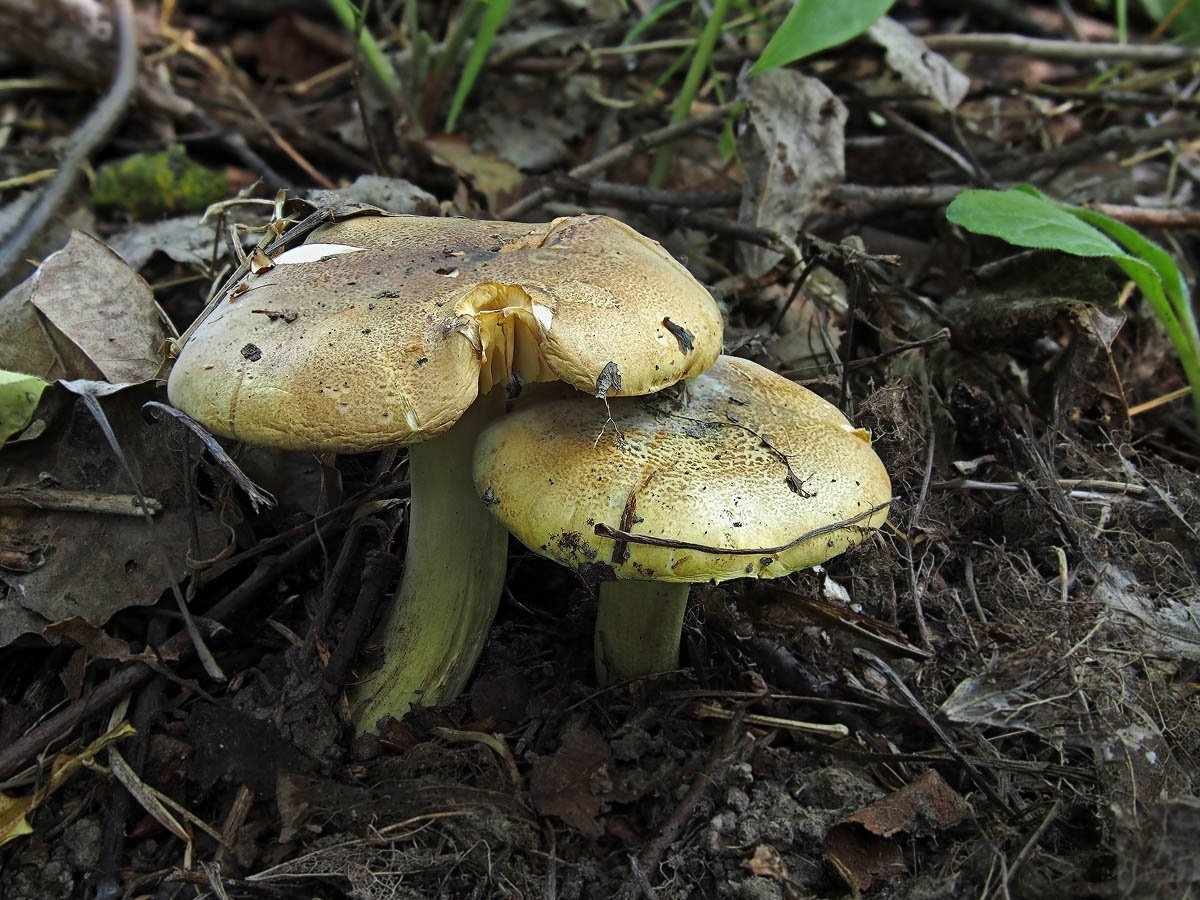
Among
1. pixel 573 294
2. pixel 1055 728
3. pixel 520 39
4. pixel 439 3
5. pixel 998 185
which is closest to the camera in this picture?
pixel 573 294

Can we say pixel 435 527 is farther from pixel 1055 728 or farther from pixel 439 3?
pixel 439 3

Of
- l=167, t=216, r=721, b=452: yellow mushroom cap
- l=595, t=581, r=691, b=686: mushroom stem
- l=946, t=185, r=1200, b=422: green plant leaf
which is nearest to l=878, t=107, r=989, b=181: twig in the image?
l=946, t=185, r=1200, b=422: green plant leaf

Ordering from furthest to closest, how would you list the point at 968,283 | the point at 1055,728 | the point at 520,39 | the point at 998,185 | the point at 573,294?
the point at 520,39 → the point at 998,185 → the point at 968,283 → the point at 1055,728 → the point at 573,294

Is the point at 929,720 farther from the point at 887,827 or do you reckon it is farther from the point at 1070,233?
the point at 1070,233

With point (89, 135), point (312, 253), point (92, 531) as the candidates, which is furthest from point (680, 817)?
point (89, 135)

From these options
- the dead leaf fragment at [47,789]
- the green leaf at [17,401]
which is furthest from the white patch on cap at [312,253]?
the dead leaf fragment at [47,789]

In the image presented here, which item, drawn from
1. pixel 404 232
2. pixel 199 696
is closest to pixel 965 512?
pixel 404 232

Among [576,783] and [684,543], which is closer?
[684,543]
